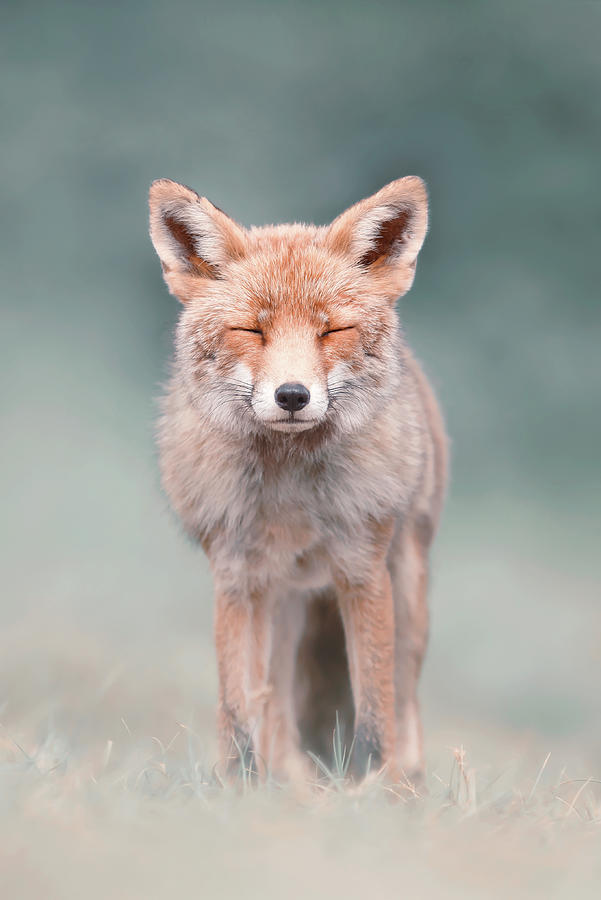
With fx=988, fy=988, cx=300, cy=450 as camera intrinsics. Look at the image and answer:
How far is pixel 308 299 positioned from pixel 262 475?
2.20 feet

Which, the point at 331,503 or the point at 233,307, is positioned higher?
the point at 233,307

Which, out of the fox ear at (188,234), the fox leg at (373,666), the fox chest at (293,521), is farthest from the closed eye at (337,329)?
the fox leg at (373,666)

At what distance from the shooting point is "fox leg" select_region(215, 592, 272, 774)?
3566mm

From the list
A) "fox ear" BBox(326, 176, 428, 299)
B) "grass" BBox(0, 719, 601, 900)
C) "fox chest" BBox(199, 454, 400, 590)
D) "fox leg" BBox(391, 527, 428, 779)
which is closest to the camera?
"grass" BBox(0, 719, 601, 900)

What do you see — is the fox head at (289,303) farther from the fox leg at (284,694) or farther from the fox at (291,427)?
the fox leg at (284,694)

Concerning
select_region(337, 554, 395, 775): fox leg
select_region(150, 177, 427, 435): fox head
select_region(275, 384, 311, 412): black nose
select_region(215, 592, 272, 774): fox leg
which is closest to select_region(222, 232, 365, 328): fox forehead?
select_region(150, 177, 427, 435): fox head

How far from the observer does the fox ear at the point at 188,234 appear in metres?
3.35

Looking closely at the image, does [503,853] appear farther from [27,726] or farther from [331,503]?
[27,726]

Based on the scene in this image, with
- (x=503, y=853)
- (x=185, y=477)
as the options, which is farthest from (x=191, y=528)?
(x=503, y=853)

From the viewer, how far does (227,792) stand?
9.81 feet

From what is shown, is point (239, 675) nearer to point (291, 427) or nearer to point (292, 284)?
point (291, 427)

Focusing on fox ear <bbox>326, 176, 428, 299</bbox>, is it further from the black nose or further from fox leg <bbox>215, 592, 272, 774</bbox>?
fox leg <bbox>215, 592, 272, 774</bbox>

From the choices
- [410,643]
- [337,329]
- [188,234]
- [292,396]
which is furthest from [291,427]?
[410,643]

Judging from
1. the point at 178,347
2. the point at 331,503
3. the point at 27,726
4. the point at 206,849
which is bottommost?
the point at 27,726
